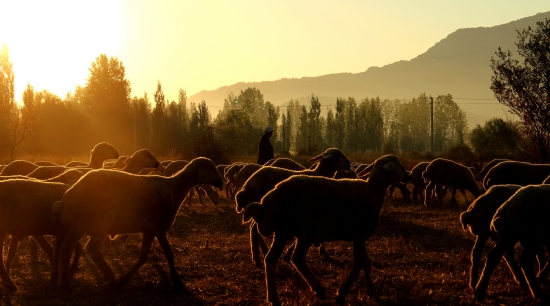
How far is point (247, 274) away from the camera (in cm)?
1107

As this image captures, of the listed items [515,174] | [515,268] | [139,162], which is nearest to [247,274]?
[515,268]

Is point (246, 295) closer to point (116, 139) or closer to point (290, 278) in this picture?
point (290, 278)

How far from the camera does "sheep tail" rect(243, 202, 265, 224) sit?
853 centimetres

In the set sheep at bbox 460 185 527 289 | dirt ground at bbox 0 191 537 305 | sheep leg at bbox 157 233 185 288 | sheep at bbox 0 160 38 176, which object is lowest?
dirt ground at bbox 0 191 537 305

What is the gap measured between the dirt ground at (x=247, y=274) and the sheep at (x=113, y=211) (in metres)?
0.49

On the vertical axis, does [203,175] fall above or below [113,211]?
above

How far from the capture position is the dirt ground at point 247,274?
30.3 ft

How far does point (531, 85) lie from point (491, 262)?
856 inches

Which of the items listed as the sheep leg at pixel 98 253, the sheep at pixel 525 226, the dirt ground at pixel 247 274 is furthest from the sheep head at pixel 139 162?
the sheep at pixel 525 226

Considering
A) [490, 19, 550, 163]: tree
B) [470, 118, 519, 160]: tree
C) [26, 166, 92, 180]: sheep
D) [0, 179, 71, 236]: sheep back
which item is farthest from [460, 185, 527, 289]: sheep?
[470, 118, 519, 160]: tree

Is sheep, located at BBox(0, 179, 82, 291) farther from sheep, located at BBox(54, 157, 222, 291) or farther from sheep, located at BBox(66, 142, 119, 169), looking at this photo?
sheep, located at BBox(66, 142, 119, 169)

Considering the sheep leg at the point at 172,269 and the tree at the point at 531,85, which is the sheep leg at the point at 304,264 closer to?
the sheep leg at the point at 172,269

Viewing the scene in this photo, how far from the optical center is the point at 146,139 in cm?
8681

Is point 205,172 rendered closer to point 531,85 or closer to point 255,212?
point 255,212
